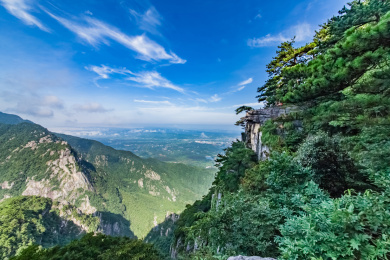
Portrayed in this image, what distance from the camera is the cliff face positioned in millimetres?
12433

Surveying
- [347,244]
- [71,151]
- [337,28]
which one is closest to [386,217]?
[347,244]

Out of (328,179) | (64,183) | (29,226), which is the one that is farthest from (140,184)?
(328,179)

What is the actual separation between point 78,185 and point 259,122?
122 m

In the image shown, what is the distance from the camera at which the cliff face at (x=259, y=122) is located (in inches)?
489

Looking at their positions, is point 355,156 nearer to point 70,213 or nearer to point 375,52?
point 375,52

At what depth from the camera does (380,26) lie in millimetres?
4289

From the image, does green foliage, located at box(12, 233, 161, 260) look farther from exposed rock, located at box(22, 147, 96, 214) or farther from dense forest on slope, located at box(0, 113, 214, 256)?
exposed rock, located at box(22, 147, 96, 214)

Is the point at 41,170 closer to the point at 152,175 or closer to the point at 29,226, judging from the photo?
the point at 29,226

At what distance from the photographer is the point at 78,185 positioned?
97.8 meters

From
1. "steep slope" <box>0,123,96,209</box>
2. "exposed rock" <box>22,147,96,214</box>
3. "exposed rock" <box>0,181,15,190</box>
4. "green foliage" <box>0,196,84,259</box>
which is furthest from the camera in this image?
"steep slope" <box>0,123,96,209</box>

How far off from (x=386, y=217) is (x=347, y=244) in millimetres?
993

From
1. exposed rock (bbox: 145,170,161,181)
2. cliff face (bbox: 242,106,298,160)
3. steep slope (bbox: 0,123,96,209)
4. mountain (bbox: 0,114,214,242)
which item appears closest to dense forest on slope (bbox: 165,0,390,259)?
cliff face (bbox: 242,106,298,160)

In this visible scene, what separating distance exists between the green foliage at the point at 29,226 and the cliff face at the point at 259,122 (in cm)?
4431

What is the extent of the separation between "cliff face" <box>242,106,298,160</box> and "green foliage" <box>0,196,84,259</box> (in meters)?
44.3
